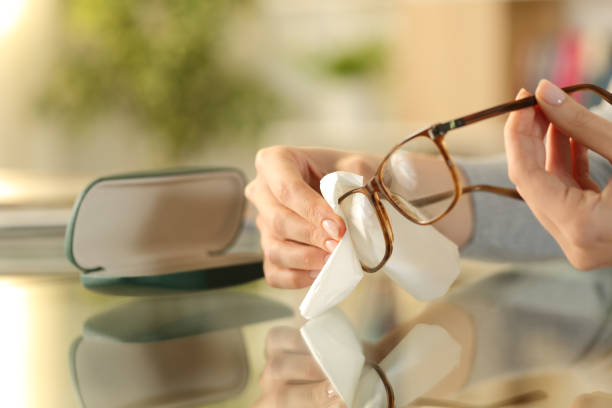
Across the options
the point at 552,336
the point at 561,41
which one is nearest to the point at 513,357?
the point at 552,336

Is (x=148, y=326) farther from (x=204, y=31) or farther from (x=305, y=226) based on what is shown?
(x=204, y=31)

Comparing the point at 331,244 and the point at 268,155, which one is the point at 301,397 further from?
the point at 268,155

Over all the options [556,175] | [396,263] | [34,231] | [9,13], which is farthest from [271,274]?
[9,13]

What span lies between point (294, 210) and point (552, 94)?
0.65 ft

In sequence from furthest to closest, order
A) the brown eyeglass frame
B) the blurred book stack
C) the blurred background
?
the blurred background
the blurred book stack
the brown eyeglass frame

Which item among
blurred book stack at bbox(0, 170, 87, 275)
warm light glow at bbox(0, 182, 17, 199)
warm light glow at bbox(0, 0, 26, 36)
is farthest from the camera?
warm light glow at bbox(0, 0, 26, 36)

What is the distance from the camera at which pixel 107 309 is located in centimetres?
51

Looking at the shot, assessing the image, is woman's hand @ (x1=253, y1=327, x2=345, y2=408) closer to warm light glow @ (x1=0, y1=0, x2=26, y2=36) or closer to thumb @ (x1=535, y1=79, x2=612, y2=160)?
thumb @ (x1=535, y1=79, x2=612, y2=160)

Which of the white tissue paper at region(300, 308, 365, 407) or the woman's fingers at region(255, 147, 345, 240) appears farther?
the woman's fingers at region(255, 147, 345, 240)

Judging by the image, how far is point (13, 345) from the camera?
41cm

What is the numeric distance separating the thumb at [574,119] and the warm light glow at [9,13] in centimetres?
301

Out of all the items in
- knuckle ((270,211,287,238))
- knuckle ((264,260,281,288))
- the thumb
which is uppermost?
the thumb

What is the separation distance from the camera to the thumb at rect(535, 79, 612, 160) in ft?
1.33

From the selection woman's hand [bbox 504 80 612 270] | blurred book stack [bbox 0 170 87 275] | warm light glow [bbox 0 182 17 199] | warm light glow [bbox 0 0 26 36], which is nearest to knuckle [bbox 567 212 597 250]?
woman's hand [bbox 504 80 612 270]
